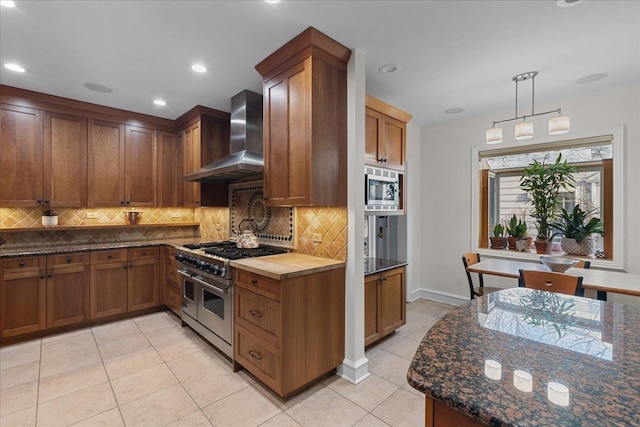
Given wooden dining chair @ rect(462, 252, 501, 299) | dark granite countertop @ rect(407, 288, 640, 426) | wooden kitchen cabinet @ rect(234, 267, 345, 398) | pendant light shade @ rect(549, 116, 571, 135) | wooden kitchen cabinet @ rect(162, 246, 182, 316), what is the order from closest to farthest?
1. dark granite countertop @ rect(407, 288, 640, 426)
2. wooden kitchen cabinet @ rect(234, 267, 345, 398)
3. pendant light shade @ rect(549, 116, 571, 135)
4. wooden dining chair @ rect(462, 252, 501, 299)
5. wooden kitchen cabinet @ rect(162, 246, 182, 316)

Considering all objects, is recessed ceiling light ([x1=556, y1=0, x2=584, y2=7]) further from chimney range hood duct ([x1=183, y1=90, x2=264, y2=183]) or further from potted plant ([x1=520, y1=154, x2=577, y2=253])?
chimney range hood duct ([x1=183, y1=90, x2=264, y2=183])

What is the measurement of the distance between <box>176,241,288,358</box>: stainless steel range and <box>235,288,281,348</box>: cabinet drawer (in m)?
Result: 0.15

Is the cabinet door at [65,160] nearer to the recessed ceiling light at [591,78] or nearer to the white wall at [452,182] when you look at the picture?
the white wall at [452,182]

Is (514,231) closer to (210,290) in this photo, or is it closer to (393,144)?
(393,144)

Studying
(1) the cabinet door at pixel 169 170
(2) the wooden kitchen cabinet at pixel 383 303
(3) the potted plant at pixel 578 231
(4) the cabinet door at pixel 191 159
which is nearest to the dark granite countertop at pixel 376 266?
(2) the wooden kitchen cabinet at pixel 383 303

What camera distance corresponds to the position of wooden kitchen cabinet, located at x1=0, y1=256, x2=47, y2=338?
2.98 m

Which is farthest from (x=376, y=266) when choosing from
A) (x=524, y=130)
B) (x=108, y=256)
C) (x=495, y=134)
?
(x=108, y=256)

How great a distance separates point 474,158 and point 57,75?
4.99 metres

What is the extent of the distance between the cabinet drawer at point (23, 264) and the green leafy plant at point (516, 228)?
5671 millimetres

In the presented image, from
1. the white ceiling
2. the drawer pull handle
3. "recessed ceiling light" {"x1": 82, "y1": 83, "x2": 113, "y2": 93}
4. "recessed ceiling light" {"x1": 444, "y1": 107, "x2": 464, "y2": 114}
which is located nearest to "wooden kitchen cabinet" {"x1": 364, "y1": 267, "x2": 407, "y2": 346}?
the drawer pull handle

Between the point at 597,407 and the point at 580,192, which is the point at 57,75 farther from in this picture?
the point at 580,192

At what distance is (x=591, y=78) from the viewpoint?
115 inches

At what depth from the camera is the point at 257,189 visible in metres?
3.65

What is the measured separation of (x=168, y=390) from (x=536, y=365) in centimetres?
249
